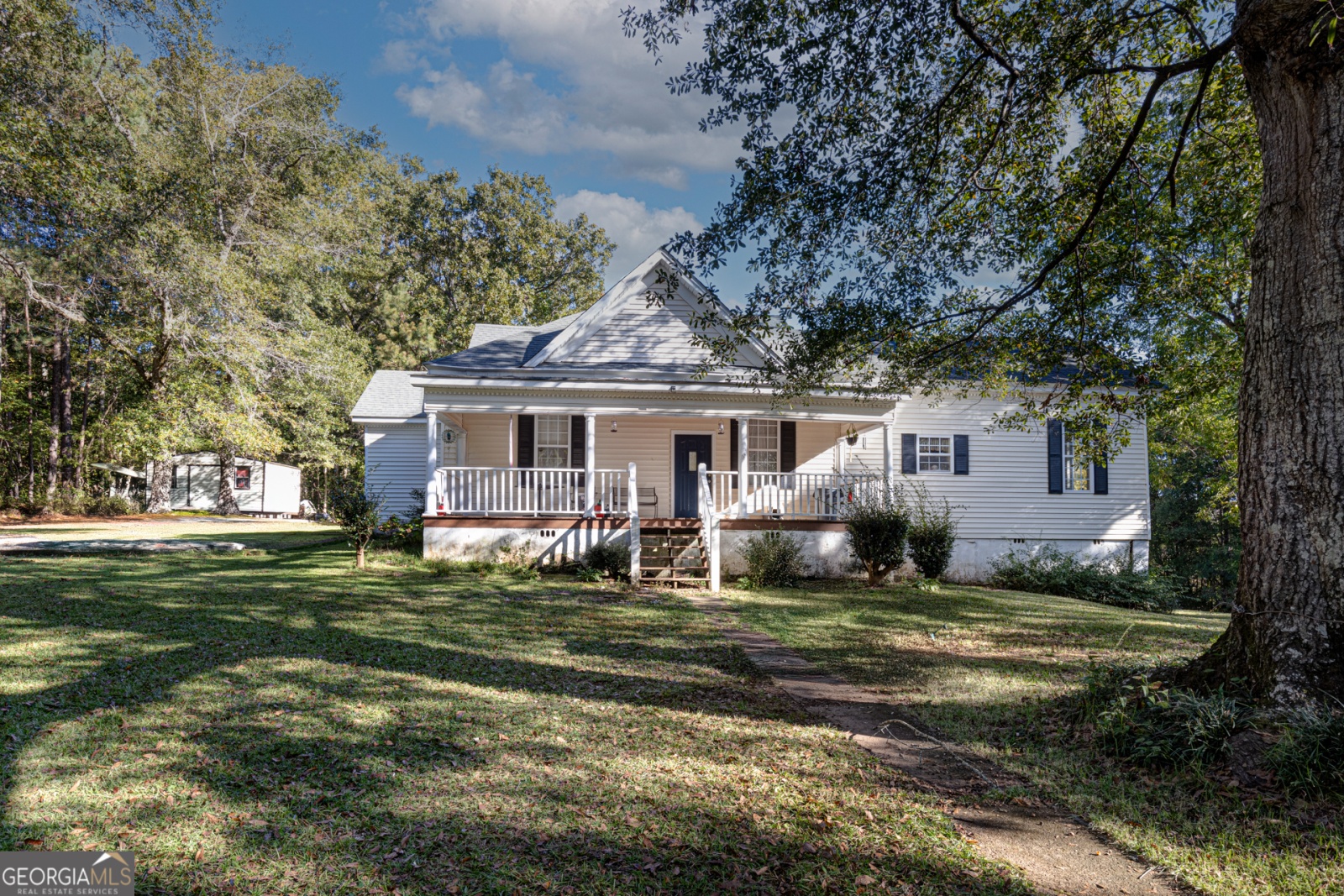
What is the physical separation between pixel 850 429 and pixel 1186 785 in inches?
487

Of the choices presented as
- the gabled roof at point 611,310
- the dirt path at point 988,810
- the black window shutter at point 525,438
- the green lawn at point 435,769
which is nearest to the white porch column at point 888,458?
the gabled roof at point 611,310

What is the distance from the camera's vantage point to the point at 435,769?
3.70 meters

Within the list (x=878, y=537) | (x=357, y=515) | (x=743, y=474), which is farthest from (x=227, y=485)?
(x=878, y=537)

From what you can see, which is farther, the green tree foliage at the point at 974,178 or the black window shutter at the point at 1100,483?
the black window shutter at the point at 1100,483

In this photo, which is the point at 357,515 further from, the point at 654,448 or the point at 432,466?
the point at 654,448

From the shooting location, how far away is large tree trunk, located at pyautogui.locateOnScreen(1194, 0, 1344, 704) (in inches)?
155

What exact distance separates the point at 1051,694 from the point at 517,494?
33.3 feet

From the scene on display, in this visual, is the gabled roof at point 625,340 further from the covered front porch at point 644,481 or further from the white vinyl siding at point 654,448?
the white vinyl siding at point 654,448

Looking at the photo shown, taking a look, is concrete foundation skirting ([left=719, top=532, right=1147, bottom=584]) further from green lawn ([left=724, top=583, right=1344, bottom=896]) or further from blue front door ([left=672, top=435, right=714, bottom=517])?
blue front door ([left=672, top=435, right=714, bottom=517])

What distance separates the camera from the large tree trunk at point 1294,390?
3.93m

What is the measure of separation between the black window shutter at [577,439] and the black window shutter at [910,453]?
7653 mm

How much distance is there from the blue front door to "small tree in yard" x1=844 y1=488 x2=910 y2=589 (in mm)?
4428

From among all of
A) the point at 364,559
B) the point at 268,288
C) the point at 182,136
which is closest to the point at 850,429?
the point at 364,559

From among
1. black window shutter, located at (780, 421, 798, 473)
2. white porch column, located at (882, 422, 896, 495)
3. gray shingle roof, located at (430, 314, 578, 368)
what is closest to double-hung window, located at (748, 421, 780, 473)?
black window shutter, located at (780, 421, 798, 473)
